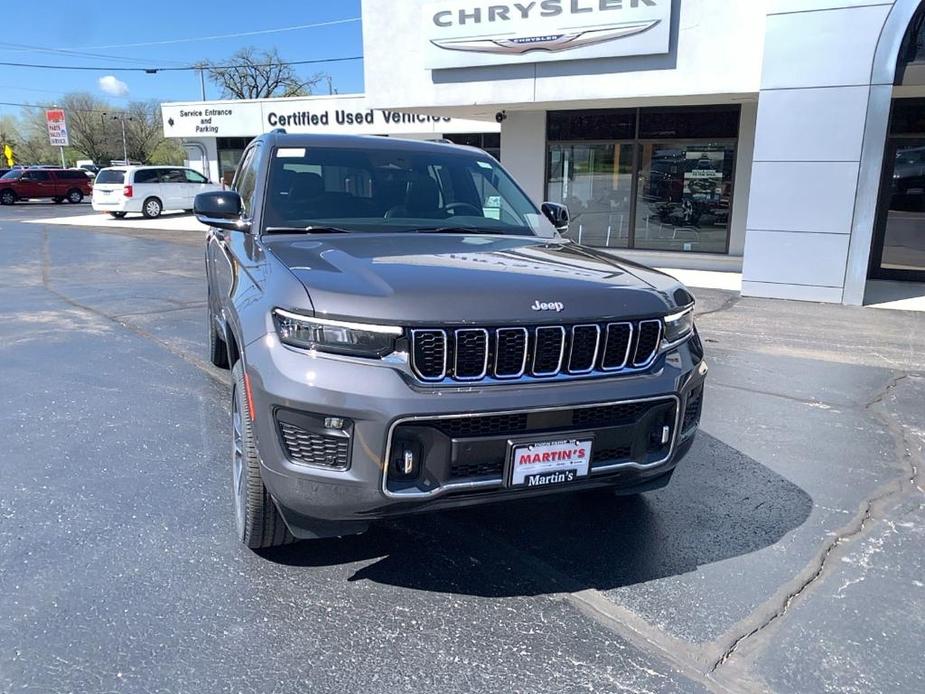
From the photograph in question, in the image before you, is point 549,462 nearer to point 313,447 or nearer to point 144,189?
point 313,447

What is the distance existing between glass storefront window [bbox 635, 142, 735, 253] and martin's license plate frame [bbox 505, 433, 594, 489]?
12166 millimetres

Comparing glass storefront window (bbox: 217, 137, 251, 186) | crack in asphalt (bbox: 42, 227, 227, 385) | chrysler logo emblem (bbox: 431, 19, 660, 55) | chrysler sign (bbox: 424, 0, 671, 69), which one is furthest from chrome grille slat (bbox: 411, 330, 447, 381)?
glass storefront window (bbox: 217, 137, 251, 186)

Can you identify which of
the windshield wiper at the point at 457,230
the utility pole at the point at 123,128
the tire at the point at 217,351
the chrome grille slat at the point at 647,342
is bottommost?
the tire at the point at 217,351

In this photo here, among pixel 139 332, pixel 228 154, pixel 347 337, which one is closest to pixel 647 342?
pixel 347 337

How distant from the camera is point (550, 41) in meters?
11.9

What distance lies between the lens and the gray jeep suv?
2.55 meters

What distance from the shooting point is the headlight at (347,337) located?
101 inches

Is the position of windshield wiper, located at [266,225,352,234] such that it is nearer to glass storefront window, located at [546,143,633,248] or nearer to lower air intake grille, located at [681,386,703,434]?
lower air intake grille, located at [681,386,703,434]

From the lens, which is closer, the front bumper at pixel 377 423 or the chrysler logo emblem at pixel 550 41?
the front bumper at pixel 377 423

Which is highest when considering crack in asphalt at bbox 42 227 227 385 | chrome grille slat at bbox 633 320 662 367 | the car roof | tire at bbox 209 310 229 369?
the car roof

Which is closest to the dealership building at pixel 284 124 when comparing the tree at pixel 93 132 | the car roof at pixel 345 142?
the car roof at pixel 345 142

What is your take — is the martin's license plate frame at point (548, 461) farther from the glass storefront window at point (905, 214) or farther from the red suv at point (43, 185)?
the red suv at point (43, 185)

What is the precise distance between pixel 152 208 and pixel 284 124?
582cm

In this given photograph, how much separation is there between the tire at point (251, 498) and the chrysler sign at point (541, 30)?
33.3 feet
